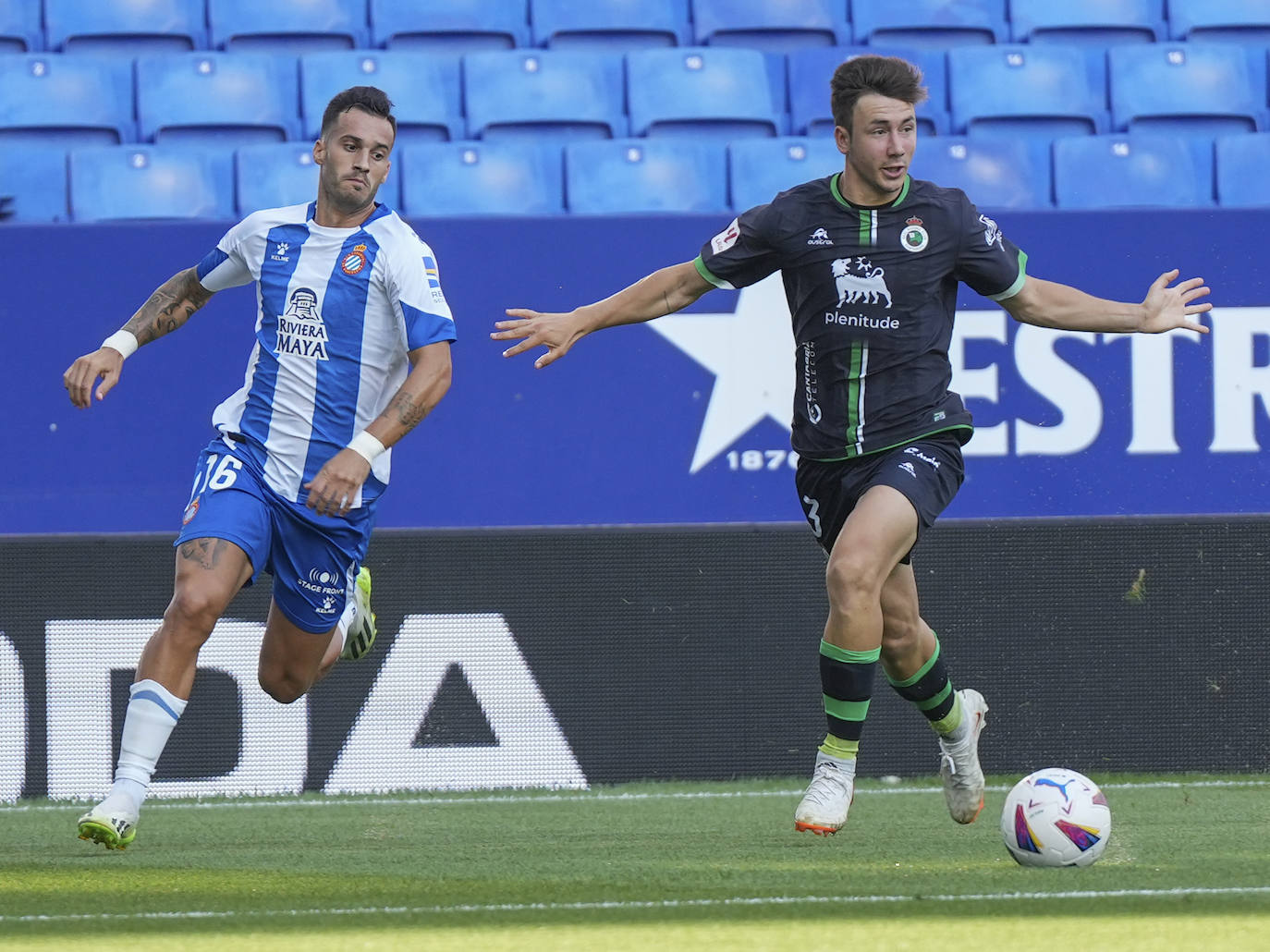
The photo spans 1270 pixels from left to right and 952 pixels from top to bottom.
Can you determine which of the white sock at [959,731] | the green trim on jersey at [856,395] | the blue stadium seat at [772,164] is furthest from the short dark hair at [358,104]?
the blue stadium seat at [772,164]

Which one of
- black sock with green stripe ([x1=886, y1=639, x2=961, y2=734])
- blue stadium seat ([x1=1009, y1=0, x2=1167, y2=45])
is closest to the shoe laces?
black sock with green stripe ([x1=886, y1=639, x2=961, y2=734])

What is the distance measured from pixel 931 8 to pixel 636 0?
5.27ft

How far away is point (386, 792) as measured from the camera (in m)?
Result: 7.02

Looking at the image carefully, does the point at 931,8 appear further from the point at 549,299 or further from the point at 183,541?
the point at 183,541

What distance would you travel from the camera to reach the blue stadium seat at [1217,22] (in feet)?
34.3

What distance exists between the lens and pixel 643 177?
925 centimetres

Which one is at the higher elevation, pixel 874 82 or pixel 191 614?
pixel 874 82

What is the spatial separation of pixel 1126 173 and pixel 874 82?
460cm

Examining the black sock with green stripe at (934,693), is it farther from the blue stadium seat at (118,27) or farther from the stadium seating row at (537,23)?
the blue stadium seat at (118,27)

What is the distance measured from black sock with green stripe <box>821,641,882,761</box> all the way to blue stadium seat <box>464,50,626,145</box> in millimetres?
5211

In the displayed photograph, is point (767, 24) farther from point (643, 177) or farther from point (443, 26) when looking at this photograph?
point (443, 26)

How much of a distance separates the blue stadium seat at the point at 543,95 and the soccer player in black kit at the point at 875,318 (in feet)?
14.6

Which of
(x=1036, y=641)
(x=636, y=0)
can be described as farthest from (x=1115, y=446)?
(x=636, y=0)

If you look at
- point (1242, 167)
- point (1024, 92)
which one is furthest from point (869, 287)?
point (1024, 92)
